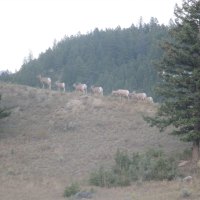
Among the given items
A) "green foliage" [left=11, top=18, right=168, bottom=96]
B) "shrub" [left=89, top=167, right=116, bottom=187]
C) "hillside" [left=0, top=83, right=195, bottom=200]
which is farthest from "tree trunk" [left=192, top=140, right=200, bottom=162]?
"green foliage" [left=11, top=18, right=168, bottom=96]

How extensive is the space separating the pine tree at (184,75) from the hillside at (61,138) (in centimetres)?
425

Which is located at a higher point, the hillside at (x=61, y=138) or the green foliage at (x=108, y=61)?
the green foliage at (x=108, y=61)

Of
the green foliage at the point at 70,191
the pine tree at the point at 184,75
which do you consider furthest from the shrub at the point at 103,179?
the pine tree at the point at 184,75

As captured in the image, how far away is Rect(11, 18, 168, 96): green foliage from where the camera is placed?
9750 centimetres

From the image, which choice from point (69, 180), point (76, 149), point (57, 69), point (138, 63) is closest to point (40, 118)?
point (76, 149)

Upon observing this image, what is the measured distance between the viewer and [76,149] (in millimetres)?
31156

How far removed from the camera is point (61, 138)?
113 ft

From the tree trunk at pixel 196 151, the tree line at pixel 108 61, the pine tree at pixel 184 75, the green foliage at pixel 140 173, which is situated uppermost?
the tree line at pixel 108 61

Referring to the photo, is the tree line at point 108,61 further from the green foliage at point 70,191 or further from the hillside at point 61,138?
the green foliage at point 70,191

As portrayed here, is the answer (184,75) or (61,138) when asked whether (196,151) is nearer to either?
(184,75)

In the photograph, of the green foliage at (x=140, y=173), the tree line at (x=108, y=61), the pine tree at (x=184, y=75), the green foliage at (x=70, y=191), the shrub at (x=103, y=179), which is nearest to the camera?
the green foliage at (x=70, y=191)

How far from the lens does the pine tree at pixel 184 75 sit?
942 inches

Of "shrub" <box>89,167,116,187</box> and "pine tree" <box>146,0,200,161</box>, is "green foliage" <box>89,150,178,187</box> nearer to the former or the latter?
"shrub" <box>89,167,116,187</box>

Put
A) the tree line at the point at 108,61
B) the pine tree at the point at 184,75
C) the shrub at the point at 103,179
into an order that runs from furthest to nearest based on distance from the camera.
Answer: the tree line at the point at 108,61, the pine tree at the point at 184,75, the shrub at the point at 103,179
